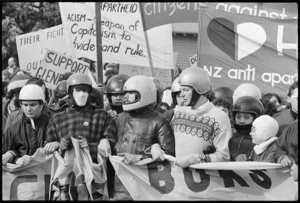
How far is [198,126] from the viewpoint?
8.12 m

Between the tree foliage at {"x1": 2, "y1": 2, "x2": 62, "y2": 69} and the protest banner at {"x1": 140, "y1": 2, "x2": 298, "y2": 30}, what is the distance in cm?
764

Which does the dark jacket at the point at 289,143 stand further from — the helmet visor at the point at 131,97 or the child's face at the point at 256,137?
the helmet visor at the point at 131,97

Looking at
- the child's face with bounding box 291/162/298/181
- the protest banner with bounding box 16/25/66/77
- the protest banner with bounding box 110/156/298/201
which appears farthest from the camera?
the protest banner with bounding box 16/25/66/77

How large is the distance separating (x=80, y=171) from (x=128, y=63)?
6.84m

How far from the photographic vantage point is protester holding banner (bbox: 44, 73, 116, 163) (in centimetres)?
834

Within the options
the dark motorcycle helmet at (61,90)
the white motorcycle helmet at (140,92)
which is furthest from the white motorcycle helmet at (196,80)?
the dark motorcycle helmet at (61,90)

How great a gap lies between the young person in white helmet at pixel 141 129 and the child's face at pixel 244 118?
1.14 metres

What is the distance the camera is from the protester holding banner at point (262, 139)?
834 cm

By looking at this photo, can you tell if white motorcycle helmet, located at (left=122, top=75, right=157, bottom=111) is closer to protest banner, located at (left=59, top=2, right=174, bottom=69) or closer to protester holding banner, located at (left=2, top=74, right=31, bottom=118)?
protester holding banner, located at (left=2, top=74, right=31, bottom=118)

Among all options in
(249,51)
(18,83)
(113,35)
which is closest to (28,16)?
(113,35)

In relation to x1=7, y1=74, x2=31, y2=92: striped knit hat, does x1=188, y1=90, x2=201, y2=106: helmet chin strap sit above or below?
above

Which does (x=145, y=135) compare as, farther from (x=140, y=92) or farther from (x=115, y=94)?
(x=115, y=94)

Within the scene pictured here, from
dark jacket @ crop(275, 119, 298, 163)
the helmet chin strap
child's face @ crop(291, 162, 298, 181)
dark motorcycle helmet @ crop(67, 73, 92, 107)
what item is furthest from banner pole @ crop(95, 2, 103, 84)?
child's face @ crop(291, 162, 298, 181)

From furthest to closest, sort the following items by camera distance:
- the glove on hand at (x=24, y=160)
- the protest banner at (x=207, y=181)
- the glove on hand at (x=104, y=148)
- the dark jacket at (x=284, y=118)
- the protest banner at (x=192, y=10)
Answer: the protest banner at (x=192, y=10) → the dark jacket at (x=284, y=118) → the glove on hand at (x=24, y=160) → the glove on hand at (x=104, y=148) → the protest banner at (x=207, y=181)
